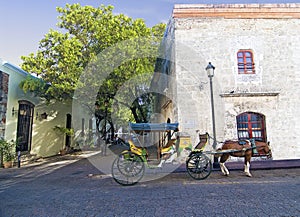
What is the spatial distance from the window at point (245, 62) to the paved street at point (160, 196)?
5209mm

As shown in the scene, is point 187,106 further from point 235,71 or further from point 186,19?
point 186,19

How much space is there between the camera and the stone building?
32.2 ft

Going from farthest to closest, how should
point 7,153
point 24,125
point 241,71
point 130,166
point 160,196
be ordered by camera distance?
1. point 24,125
2. point 241,71
3. point 7,153
4. point 130,166
5. point 160,196

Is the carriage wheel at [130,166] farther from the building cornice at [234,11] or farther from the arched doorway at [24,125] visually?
the building cornice at [234,11]

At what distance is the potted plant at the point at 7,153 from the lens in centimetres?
912

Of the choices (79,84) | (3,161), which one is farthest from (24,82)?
(3,161)

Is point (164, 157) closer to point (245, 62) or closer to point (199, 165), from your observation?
point (199, 165)

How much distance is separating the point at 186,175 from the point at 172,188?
70.0 inches

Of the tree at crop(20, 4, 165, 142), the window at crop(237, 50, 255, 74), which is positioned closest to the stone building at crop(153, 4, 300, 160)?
the window at crop(237, 50, 255, 74)

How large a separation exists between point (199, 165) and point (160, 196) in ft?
7.07

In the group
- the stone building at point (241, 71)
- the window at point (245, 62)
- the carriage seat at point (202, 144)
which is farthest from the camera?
the window at point (245, 62)

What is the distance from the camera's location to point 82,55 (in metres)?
11.3

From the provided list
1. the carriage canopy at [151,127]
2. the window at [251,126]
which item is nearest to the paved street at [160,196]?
the carriage canopy at [151,127]

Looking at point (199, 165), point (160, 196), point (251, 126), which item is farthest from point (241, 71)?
point (160, 196)
